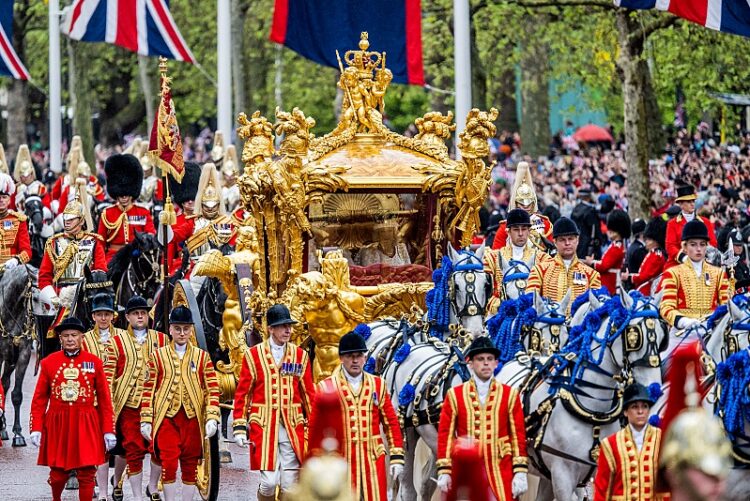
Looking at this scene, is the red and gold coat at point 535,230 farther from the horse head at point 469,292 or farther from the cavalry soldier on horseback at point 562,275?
the horse head at point 469,292

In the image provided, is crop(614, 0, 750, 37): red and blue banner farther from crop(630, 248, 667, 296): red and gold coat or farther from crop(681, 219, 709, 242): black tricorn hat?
crop(681, 219, 709, 242): black tricorn hat

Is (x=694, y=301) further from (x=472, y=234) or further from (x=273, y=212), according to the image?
(x=273, y=212)

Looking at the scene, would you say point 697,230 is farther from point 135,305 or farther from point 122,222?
point 122,222

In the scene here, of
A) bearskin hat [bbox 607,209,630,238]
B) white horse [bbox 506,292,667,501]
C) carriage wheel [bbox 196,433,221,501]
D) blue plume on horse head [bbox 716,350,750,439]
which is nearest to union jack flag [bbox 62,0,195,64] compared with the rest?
bearskin hat [bbox 607,209,630,238]

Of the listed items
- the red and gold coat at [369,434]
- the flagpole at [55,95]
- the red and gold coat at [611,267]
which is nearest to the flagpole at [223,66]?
the red and gold coat at [611,267]

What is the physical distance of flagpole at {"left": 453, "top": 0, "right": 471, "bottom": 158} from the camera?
787 inches

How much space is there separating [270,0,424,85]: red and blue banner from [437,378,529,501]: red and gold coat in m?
10.6

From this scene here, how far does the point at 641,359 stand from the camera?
9320 mm

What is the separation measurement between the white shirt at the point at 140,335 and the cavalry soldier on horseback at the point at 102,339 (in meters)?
0.10

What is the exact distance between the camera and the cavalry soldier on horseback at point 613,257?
57.3 feet

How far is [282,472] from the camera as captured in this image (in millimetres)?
10688

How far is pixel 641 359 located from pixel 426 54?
26050mm

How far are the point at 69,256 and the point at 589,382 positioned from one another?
6.44 m

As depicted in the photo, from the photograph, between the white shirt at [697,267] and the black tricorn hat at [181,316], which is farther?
the white shirt at [697,267]
